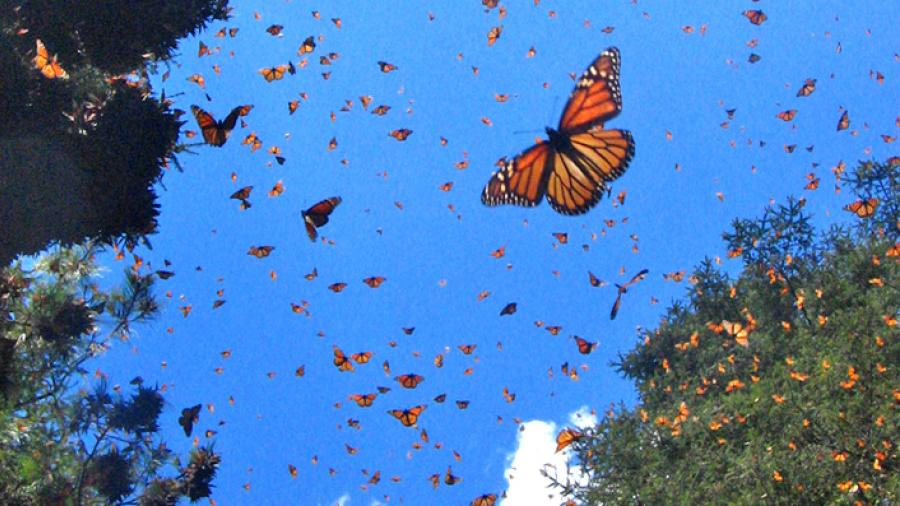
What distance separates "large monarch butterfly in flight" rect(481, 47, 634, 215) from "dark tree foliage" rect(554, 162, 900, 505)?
8873mm

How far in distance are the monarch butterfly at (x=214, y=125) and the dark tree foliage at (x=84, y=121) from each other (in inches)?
49.8

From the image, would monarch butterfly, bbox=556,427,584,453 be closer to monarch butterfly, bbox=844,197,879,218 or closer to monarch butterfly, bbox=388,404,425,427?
monarch butterfly, bbox=388,404,425,427

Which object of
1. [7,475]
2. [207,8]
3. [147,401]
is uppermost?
[207,8]

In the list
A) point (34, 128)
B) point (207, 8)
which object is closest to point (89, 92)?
point (34, 128)

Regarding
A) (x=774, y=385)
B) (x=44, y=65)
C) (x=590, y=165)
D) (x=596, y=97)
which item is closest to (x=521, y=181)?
(x=590, y=165)

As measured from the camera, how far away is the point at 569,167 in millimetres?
12594

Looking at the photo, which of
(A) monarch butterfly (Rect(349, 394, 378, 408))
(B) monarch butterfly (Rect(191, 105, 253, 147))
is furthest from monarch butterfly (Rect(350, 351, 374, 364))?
(B) monarch butterfly (Rect(191, 105, 253, 147))

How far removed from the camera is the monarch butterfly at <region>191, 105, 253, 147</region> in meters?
13.1

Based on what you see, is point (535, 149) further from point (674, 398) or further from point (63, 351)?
point (674, 398)

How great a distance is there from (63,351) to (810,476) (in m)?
17.2

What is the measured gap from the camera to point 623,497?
2006 centimetres

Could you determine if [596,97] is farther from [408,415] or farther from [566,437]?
[566,437]

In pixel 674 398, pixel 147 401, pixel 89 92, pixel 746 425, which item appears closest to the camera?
pixel 89 92

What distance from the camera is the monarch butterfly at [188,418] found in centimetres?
1612
